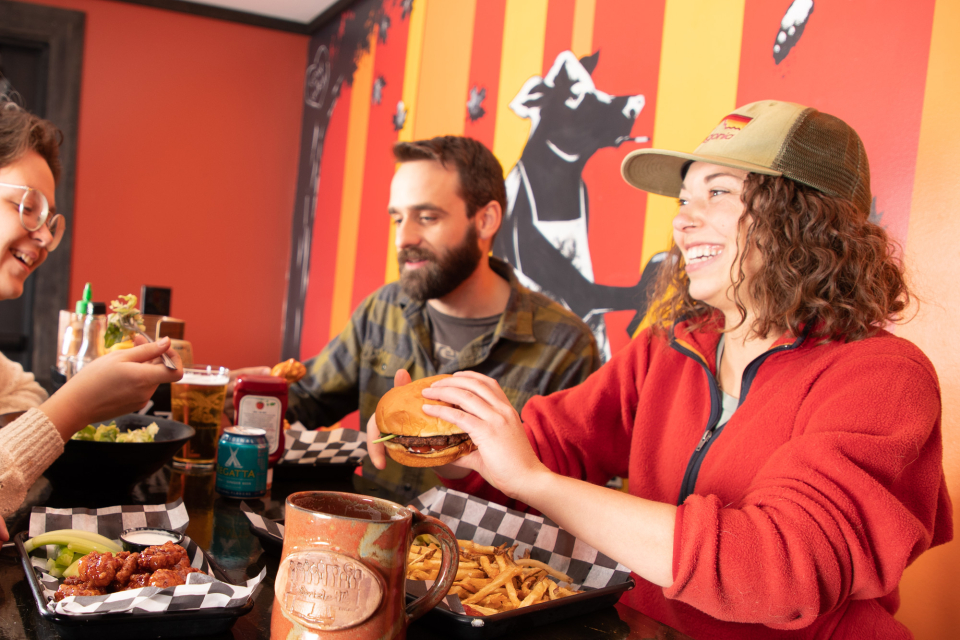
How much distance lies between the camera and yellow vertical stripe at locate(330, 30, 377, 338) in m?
4.72

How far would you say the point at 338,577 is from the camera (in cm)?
71

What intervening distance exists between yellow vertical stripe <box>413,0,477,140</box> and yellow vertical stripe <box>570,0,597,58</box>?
854mm

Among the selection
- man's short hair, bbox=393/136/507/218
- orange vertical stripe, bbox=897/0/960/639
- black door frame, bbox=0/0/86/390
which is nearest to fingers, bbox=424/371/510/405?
orange vertical stripe, bbox=897/0/960/639

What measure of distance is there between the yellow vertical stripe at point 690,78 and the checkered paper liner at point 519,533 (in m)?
1.30

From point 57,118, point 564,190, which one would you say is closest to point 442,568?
point 564,190

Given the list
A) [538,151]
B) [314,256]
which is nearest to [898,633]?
[538,151]

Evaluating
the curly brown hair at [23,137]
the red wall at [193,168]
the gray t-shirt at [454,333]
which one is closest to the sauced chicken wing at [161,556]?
the curly brown hair at [23,137]

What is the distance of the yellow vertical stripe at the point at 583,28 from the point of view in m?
2.79

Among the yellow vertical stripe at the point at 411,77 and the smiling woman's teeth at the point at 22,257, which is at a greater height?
the yellow vertical stripe at the point at 411,77

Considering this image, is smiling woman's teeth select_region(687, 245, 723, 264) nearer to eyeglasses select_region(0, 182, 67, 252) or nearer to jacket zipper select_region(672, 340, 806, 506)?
jacket zipper select_region(672, 340, 806, 506)

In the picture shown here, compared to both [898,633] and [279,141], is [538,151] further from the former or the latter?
[279,141]

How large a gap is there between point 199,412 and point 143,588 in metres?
0.95

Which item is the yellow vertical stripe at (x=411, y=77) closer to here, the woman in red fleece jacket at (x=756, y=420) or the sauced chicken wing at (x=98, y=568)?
the woman in red fleece jacket at (x=756, y=420)

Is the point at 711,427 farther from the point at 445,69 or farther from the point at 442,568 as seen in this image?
the point at 445,69
